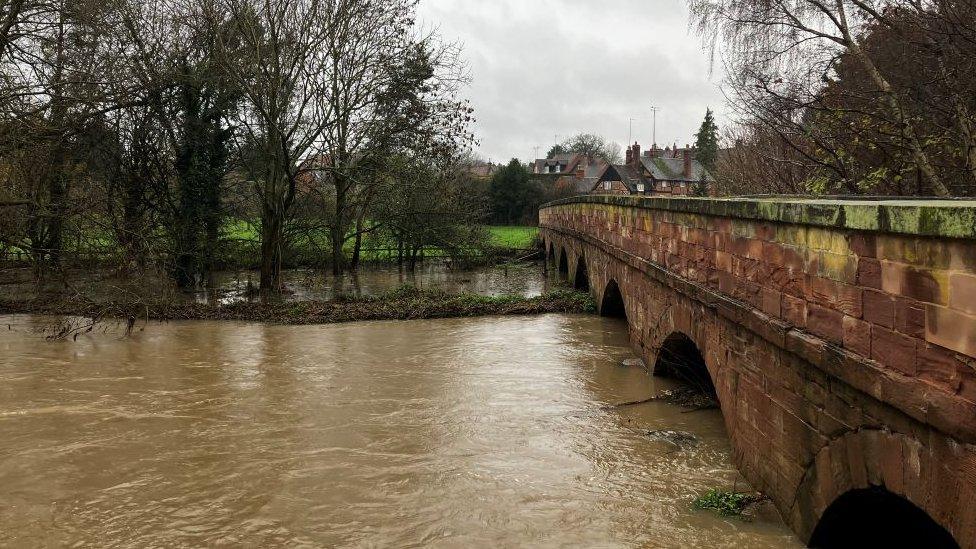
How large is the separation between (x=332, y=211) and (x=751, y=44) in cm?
1563

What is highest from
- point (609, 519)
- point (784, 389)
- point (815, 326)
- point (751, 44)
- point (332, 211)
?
point (751, 44)

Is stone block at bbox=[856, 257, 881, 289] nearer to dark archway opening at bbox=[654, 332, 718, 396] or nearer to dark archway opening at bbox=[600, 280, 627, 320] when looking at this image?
dark archway opening at bbox=[654, 332, 718, 396]

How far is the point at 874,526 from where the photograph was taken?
406cm

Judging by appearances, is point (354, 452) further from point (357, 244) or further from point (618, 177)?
point (618, 177)

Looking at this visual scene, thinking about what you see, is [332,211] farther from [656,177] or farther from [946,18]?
[656,177]

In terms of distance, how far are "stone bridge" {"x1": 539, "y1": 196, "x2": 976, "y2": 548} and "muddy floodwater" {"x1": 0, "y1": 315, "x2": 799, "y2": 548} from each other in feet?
1.87

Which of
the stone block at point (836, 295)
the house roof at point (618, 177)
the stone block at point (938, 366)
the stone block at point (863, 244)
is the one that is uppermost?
the house roof at point (618, 177)

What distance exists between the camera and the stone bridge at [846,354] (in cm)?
287

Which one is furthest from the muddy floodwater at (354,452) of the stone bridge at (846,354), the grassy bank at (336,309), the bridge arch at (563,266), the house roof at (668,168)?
the house roof at (668,168)

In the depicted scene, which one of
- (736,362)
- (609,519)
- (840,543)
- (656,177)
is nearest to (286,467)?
(609,519)

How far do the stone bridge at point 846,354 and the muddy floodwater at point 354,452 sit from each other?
571 millimetres

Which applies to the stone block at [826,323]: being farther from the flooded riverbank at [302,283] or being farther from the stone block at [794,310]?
the flooded riverbank at [302,283]

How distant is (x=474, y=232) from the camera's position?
24578mm

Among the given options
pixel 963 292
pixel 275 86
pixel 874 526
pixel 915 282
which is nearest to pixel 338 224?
pixel 275 86
